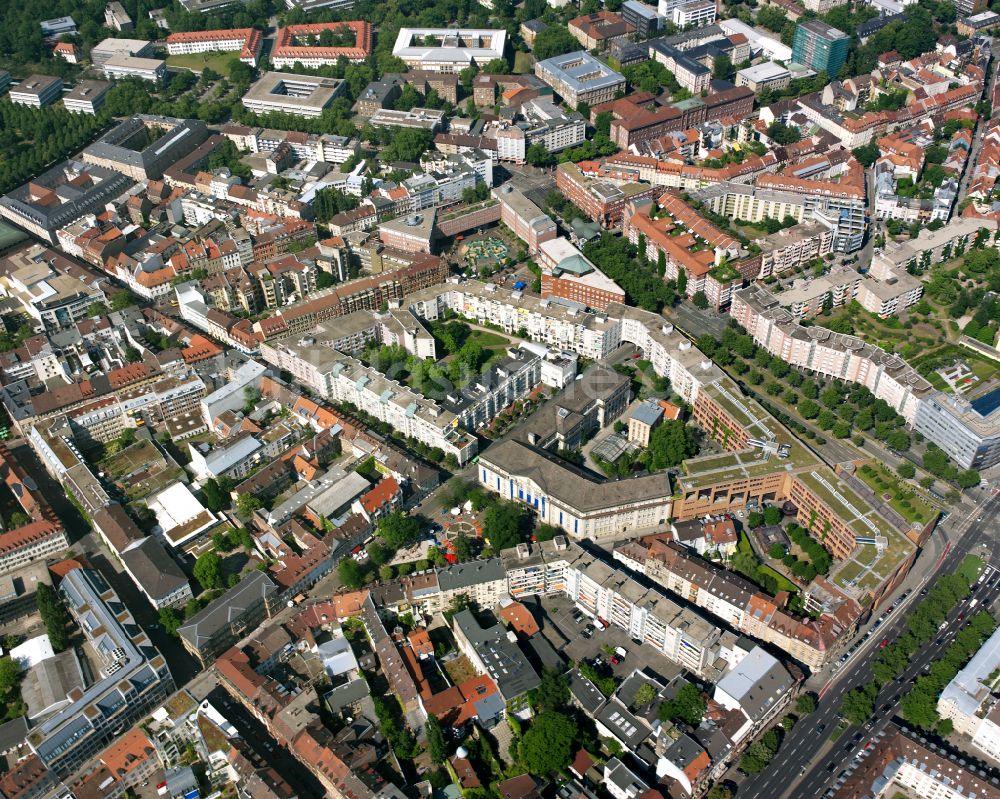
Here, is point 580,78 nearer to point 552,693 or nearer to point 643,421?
point 643,421

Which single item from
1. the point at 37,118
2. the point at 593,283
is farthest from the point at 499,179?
the point at 37,118

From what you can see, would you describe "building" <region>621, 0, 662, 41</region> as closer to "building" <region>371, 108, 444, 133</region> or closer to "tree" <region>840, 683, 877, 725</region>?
"building" <region>371, 108, 444, 133</region>

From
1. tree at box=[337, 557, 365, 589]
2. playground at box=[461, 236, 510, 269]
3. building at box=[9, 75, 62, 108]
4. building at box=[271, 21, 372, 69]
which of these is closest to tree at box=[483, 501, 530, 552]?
tree at box=[337, 557, 365, 589]

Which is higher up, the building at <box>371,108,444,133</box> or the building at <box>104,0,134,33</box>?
the building at <box>104,0,134,33</box>

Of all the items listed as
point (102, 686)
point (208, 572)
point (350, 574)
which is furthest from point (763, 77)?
point (102, 686)

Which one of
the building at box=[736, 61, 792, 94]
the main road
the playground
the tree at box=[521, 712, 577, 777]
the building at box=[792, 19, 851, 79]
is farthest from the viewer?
the building at box=[792, 19, 851, 79]

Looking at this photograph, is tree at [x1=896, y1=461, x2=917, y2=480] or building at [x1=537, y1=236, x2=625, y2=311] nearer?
tree at [x1=896, y1=461, x2=917, y2=480]

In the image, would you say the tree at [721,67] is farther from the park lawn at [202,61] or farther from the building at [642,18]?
the park lawn at [202,61]
